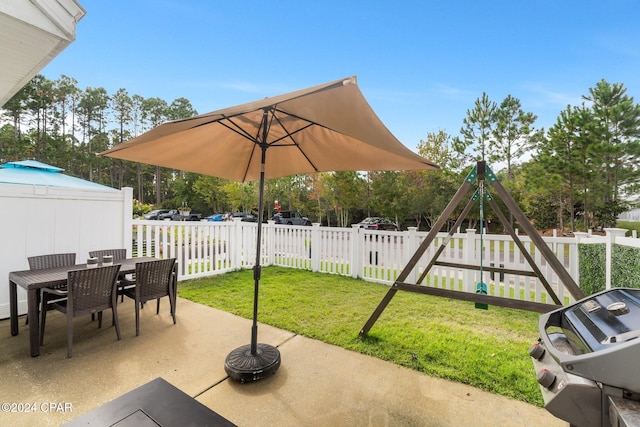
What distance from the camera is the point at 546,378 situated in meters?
1.13

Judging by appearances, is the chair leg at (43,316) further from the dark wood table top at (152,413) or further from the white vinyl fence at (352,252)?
the dark wood table top at (152,413)

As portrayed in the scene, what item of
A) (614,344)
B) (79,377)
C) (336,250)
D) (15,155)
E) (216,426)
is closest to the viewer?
(614,344)

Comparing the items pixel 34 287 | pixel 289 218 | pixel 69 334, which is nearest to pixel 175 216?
pixel 289 218

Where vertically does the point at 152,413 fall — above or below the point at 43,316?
above

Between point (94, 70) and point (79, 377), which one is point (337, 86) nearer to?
point (79, 377)

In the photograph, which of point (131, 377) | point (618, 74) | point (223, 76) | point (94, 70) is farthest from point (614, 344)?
point (94, 70)

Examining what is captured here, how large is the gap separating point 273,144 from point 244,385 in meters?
2.38

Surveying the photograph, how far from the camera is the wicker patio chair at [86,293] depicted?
2715 mm

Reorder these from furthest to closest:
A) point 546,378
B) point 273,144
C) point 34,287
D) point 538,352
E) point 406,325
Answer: point 406,325
point 273,144
point 34,287
point 538,352
point 546,378

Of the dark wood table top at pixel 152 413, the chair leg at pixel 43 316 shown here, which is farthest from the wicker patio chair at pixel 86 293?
the dark wood table top at pixel 152 413

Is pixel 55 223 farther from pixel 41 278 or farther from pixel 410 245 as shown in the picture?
pixel 410 245

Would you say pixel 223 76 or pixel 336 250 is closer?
pixel 336 250

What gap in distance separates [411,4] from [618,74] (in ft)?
41.1

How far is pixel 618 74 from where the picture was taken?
507 inches
